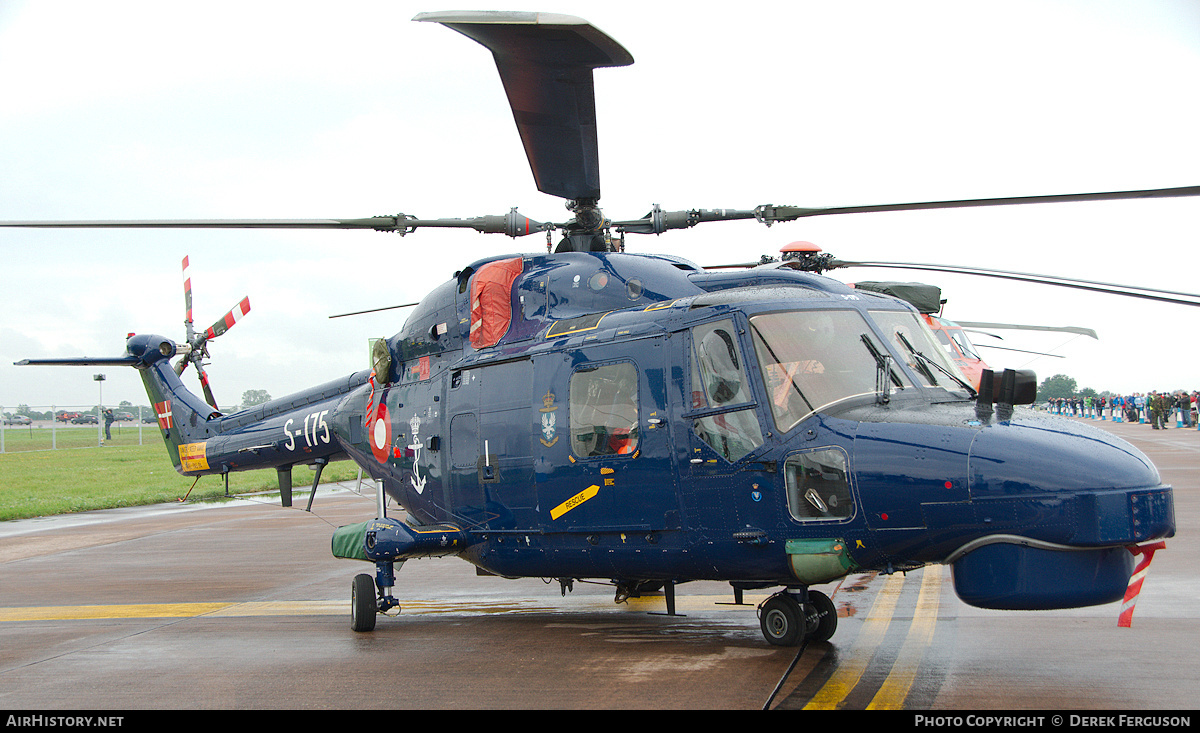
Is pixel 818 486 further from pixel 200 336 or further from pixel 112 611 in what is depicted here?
pixel 200 336

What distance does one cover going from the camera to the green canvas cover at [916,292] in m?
14.5

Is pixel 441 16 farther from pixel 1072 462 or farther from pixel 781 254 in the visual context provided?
Result: pixel 781 254

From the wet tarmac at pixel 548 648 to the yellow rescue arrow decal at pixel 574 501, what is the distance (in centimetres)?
115

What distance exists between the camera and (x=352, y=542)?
923cm

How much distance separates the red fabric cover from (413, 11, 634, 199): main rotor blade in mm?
1304

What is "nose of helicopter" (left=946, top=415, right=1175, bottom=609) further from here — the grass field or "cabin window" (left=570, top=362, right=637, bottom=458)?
the grass field

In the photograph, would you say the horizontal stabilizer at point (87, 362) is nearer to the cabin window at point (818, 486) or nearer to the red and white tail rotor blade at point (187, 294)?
the red and white tail rotor blade at point (187, 294)

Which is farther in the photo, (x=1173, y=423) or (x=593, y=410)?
(x=1173, y=423)

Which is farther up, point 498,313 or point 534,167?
point 534,167

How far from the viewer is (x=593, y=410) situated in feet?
24.6

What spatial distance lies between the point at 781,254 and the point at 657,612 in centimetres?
677

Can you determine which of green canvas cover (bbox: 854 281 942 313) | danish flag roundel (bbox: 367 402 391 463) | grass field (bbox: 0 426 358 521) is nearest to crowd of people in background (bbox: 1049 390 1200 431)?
green canvas cover (bbox: 854 281 942 313)

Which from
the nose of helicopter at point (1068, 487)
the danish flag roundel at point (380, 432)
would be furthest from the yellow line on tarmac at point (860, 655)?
the danish flag roundel at point (380, 432)
